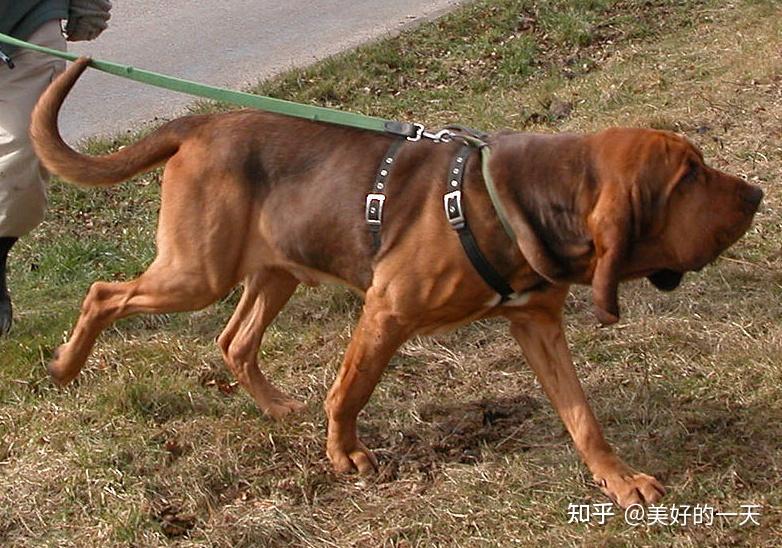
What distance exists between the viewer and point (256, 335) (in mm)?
5043

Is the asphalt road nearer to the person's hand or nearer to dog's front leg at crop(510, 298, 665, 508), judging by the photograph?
the person's hand

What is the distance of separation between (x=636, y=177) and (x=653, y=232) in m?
0.18

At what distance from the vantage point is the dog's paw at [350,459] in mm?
4480

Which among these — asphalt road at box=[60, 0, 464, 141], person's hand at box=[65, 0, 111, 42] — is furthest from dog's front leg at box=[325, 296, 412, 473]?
asphalt road at box=[60, 0, 464, 141]

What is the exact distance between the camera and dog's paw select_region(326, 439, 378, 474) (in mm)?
4480

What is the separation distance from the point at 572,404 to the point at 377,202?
0.96m

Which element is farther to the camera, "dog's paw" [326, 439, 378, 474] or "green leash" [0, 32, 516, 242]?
"dog's paw" [326, 439, 378, 474]

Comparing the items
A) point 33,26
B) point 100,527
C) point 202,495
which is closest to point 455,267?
point 202,495

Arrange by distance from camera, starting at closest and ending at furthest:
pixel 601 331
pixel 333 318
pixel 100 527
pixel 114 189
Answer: pixel 100 527 < pixel 601 331 < pixel 333 318 < pixel 114 189

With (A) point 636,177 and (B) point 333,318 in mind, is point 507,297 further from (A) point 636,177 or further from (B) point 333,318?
(B) point 333,318

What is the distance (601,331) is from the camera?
543 centimetres

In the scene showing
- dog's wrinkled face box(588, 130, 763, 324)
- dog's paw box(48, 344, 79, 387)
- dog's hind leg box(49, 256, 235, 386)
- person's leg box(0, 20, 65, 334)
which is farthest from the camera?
person's leg box(0, 20, 65, 334)

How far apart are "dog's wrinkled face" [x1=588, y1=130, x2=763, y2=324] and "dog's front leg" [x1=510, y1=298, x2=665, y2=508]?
1.62ft

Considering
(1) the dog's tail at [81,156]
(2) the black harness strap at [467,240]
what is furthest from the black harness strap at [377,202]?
(1) the dog's tail at [81,156]
